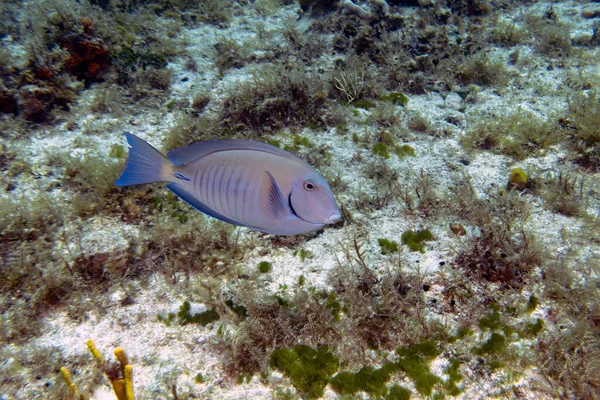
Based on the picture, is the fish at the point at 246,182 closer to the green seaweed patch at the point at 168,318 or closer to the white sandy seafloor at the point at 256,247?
the white sandy seafloor at the point at 256,247

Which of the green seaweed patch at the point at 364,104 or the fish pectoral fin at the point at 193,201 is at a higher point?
the fish pectoral fin at the point at 193,201

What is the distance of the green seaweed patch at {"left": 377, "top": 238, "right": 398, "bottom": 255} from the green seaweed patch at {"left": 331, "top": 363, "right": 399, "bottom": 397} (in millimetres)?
1132

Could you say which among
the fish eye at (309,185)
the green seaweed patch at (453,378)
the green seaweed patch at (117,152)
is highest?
the fish eye at (309,185)

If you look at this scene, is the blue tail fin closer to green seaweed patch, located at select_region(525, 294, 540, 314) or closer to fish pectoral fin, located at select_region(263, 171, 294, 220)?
fish pectoral fin, located at select_region(263, 171, 294, 220)

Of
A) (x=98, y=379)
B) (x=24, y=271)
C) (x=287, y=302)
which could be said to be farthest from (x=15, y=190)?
(x=287, y=302)

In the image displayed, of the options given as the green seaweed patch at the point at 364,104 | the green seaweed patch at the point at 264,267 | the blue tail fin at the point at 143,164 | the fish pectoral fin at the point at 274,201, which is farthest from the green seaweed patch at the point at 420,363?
the green seaweed patch at the point at 364,104

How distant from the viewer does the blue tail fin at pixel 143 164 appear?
1.86 metres

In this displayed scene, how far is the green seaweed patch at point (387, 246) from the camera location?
132 inches

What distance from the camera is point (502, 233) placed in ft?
10.1

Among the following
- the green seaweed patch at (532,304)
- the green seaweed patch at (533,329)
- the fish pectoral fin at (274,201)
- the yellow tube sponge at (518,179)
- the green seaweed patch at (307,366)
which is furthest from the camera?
the yellow tube sponge at (518,179)

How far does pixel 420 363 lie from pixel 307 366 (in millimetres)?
832

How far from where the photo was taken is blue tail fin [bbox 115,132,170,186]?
6.10 ft

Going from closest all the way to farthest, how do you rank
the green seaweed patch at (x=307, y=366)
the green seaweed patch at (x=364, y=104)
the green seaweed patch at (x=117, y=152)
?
1. the green seaweed patch at (x=307, y=366)
2. the green seaweed patch at (x=117, y=152)
3. the green seaweed patch at (x=364, y=104)

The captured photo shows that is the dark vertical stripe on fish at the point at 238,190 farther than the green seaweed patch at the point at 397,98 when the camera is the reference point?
No
